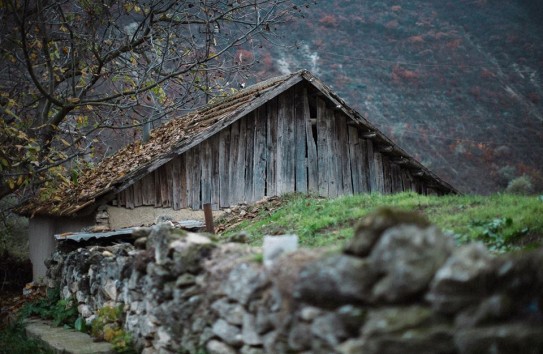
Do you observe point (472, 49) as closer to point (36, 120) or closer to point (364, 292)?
point (36, 120)

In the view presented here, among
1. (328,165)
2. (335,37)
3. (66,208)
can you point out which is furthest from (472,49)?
(66,208)

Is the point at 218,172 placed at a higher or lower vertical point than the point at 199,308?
higher

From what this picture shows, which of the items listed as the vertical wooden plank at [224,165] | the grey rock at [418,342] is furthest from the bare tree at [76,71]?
the grey rock at [418,342]

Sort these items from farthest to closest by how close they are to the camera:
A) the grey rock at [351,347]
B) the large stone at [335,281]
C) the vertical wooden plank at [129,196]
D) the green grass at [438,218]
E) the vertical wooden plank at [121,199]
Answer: the vertical wooden plank at [129,196], the vertical wooden plank at [121,199], the green grass at [438,218], the large stone at [335,281], the grey rock at [351,347]

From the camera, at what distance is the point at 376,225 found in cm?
318

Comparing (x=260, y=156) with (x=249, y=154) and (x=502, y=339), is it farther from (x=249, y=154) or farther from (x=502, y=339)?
(x=502, y=339)

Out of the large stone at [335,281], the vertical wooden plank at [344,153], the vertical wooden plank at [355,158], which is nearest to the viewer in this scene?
the large stone at [335,281]

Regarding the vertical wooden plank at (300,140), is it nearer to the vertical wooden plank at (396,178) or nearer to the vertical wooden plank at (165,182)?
the vertical wooden plank at (396,178)

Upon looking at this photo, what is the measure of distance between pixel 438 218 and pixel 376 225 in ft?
12.3

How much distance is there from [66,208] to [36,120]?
78.8 inches

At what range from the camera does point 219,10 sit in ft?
37.4

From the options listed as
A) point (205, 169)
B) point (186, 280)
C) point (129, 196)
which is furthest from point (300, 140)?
point (186, 280)

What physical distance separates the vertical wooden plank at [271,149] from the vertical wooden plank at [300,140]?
49 cm

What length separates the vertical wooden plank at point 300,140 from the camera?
13.4 m
